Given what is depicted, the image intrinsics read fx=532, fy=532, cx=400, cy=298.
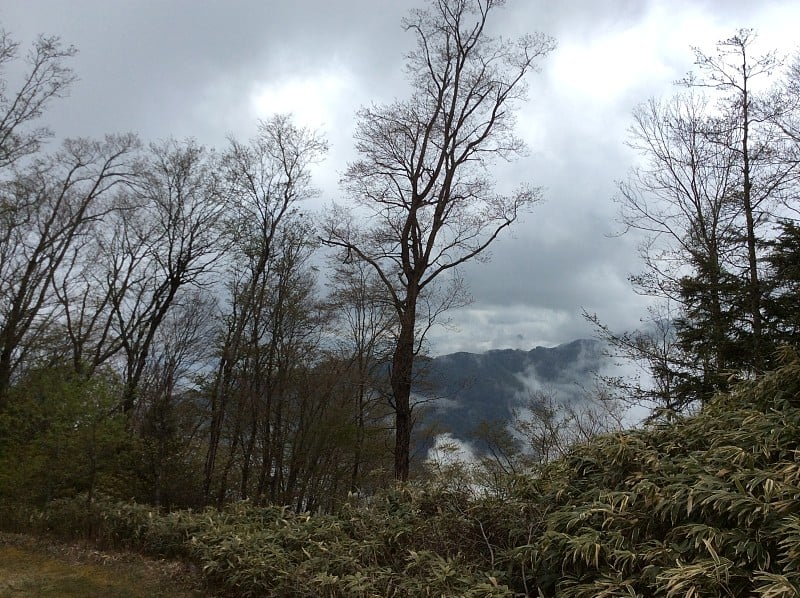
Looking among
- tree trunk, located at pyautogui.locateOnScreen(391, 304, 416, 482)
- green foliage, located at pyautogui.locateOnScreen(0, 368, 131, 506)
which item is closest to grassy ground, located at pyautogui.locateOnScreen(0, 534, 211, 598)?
green foliage, located at pyautogui.locateOnScreen(0, 368, 131, 506)

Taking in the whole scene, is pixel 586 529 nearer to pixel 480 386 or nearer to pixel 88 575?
pixel 88 575

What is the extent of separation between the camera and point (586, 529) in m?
3.74

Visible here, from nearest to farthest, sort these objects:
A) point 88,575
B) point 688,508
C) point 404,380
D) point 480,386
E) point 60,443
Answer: point 688,508
point 88,575
point 60,443
point 404,380
point 480,386

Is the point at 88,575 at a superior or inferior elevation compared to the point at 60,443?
inferior

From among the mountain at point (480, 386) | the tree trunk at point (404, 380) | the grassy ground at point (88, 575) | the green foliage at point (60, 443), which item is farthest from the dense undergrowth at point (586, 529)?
the mountain at point (480, 386)

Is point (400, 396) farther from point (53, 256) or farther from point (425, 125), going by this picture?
point (53, 256)

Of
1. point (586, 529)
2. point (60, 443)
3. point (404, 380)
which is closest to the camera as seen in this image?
point (586, 529)

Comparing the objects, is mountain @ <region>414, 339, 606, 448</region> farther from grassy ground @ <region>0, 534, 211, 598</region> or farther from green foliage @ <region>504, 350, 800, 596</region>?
grassy ground @ <region>0, 534, 211, 598</region>

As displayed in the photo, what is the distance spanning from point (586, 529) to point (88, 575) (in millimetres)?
5318

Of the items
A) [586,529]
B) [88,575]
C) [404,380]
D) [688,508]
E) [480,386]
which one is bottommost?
[88,575]

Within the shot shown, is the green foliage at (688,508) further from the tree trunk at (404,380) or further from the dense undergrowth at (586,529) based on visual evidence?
the tree trunk at (404,380)

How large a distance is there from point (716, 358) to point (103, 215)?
16.9 m

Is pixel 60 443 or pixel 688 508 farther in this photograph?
pixel 60 443

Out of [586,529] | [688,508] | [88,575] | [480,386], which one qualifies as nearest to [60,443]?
[88,575]
